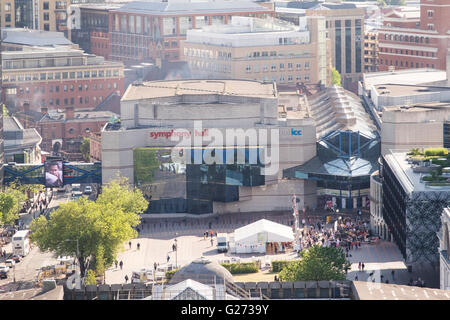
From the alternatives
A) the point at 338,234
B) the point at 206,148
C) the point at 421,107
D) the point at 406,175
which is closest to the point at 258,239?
the point at 338,234

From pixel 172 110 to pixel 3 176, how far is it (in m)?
22.6

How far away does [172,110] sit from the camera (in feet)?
605

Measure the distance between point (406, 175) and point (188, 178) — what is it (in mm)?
37790

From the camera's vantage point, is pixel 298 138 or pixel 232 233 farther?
pixel 298 138

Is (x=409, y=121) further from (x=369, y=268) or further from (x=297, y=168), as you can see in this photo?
(x=369, y=268)

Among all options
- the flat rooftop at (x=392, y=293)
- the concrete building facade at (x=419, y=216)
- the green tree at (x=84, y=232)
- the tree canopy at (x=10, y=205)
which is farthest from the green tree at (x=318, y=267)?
the tree canopy at (x=10, y=205)

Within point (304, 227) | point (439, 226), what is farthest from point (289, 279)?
point (304, 227)

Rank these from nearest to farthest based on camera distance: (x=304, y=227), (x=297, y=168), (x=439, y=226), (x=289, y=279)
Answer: (x=289, y=279)
(x=439, y=226)
(x=304, y=227)
(x=297, y=168)

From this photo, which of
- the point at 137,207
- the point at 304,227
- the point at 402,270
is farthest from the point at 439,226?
the point at 137,207

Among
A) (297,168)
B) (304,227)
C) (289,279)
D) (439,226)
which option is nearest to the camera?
(289,279)

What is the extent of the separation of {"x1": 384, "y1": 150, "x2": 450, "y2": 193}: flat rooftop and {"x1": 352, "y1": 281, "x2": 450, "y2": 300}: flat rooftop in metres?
28.7

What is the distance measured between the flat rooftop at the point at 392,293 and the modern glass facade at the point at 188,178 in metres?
66.7

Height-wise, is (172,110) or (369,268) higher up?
(172,110)

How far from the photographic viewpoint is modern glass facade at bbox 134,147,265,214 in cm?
18338
